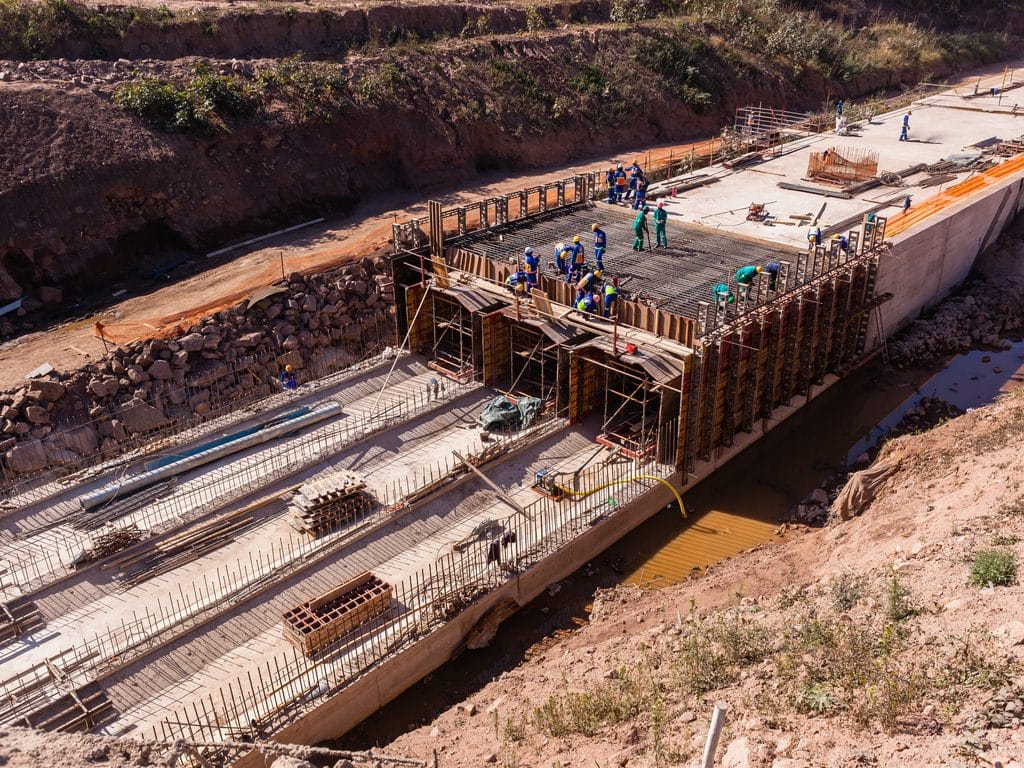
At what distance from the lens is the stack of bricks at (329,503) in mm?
17109

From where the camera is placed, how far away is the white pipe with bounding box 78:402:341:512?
692 inches

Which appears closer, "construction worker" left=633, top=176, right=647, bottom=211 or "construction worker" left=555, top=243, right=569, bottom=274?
"construction worker" left=555, top=243, right=569, bottom=274

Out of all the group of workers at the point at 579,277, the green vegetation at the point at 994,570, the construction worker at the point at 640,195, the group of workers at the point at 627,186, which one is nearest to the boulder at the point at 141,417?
the group of workers at the point at 579,277

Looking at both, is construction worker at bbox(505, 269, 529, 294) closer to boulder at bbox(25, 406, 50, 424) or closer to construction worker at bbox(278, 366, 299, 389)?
construction worker at bbox(278, 366, 299, 389)

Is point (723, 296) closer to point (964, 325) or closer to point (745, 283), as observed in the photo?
point (745, 283)

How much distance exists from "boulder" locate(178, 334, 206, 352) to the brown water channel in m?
12.6

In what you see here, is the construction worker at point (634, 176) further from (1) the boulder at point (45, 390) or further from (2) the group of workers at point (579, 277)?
(1) the boulder at point (45, 390)

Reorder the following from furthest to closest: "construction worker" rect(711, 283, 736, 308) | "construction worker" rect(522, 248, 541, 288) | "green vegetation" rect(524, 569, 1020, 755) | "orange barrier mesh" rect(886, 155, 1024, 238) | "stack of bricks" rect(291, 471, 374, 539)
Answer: "orange barrier mesh" rect(886, 155, 1024, 238) → "construction worker" rect(522, 248, 541, 288) → "construction worker" rect(711, 283, 736, 308) → "stack of bricks" rect(291, 471, 374, 539) → "green vegetation" rect(524, 569, 1020, 755)

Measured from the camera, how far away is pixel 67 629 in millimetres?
14719

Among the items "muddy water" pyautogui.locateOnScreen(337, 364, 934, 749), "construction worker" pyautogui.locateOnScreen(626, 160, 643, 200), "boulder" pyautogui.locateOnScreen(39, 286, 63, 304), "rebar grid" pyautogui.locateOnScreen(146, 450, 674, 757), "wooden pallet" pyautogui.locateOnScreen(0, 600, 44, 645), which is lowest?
"muddy water" pyautogui.locateOnScreen(337, 364, 934, 749)

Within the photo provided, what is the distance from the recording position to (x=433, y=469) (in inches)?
754

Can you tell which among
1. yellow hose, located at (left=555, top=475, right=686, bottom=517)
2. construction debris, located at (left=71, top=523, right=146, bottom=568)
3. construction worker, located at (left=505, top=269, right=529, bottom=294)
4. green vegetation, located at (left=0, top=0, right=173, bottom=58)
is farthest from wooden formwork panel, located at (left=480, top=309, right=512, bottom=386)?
green vegetation, located at (left=0, top=0, right=173, bottom=58)

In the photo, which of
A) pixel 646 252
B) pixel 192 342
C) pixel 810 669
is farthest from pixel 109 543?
pixel 646 252

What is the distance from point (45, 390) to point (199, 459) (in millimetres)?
5633
